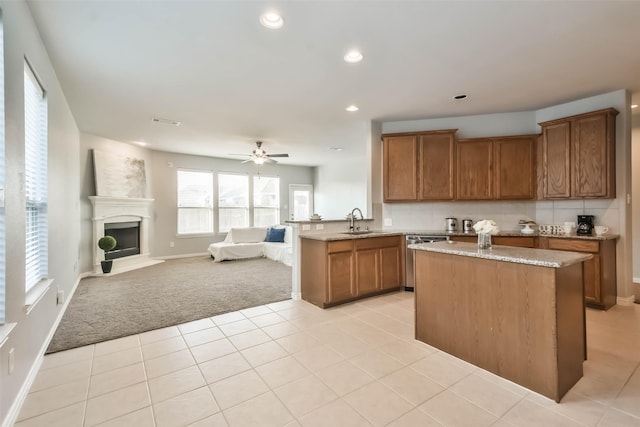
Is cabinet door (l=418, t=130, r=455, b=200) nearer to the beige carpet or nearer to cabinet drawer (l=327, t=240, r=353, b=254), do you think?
cabinet drawer (l=327, t=240, r=353, b=254)

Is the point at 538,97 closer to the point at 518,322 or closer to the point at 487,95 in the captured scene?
the point at 487,95

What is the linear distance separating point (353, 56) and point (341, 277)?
252cm

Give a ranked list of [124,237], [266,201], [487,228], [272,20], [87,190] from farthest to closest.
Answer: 1. [266,201]
2. [124,237]
3. [87,190]
4. [487,228]
5. [272,20]

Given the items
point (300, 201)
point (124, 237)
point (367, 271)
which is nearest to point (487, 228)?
point (367, 271)

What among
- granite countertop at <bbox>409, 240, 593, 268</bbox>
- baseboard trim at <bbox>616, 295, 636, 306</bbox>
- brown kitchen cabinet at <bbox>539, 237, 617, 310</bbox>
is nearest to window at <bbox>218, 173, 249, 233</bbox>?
granite countertop at <bbox>409, 240, 593, 268</bbox>

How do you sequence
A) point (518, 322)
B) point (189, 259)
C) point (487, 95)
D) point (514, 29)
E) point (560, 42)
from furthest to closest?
point (189, 259) → point (487, 95) → point (560, 42) → point (514, 29) → point (518, 322)

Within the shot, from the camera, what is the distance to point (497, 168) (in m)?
4.41

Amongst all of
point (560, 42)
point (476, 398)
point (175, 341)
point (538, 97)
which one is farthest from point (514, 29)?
point (175, 341)

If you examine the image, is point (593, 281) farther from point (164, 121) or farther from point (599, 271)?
point (164, 121)

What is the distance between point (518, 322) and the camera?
2.10m

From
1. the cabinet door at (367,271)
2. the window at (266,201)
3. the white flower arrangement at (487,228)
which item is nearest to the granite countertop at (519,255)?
the white flower arrangement at (487,228)

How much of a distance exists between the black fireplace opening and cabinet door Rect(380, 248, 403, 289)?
5370 millimetres

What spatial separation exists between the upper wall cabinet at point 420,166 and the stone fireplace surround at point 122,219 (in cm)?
542

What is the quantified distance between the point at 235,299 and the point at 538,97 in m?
4.80
